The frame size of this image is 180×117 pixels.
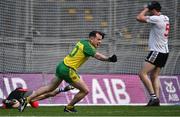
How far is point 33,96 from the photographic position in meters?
12.5

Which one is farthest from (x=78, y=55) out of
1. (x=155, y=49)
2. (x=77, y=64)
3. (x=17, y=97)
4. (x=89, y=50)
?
(x=155, y=49)

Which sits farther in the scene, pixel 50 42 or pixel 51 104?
pixel 50 42

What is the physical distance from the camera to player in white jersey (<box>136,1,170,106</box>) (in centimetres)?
1416

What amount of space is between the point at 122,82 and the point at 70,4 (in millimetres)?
2109

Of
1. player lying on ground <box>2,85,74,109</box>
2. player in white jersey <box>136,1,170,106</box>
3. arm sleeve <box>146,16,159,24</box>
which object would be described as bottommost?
player lying on ground <box>2,85,74,109</box>

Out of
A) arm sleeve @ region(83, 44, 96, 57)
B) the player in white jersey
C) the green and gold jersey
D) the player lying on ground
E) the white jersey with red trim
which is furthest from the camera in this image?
the white jersey with red trim

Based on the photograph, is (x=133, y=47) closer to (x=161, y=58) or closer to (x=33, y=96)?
(x=161, y=58)

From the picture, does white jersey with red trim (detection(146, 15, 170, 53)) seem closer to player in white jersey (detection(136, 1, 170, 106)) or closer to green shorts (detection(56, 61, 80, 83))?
player in white jersey (detection(136, 1, 170, 106))

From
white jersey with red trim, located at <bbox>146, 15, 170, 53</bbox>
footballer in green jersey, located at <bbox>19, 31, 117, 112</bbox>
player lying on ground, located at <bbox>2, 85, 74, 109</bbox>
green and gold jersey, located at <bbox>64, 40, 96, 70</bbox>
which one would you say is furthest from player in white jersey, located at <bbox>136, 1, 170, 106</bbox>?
green and gold jersey, located at <bbox>64, 40, 96, 70</bbox>

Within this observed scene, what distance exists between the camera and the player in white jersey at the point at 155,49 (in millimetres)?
14156

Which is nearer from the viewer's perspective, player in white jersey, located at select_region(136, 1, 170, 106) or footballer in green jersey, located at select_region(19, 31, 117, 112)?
footballer in green jersey, located at select_region(19, 31, 117, 112)

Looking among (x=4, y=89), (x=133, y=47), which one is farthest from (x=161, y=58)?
(x=4, y=89)

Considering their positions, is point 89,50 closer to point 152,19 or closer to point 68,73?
point 68,73

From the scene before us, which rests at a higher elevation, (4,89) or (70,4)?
(70,4)
